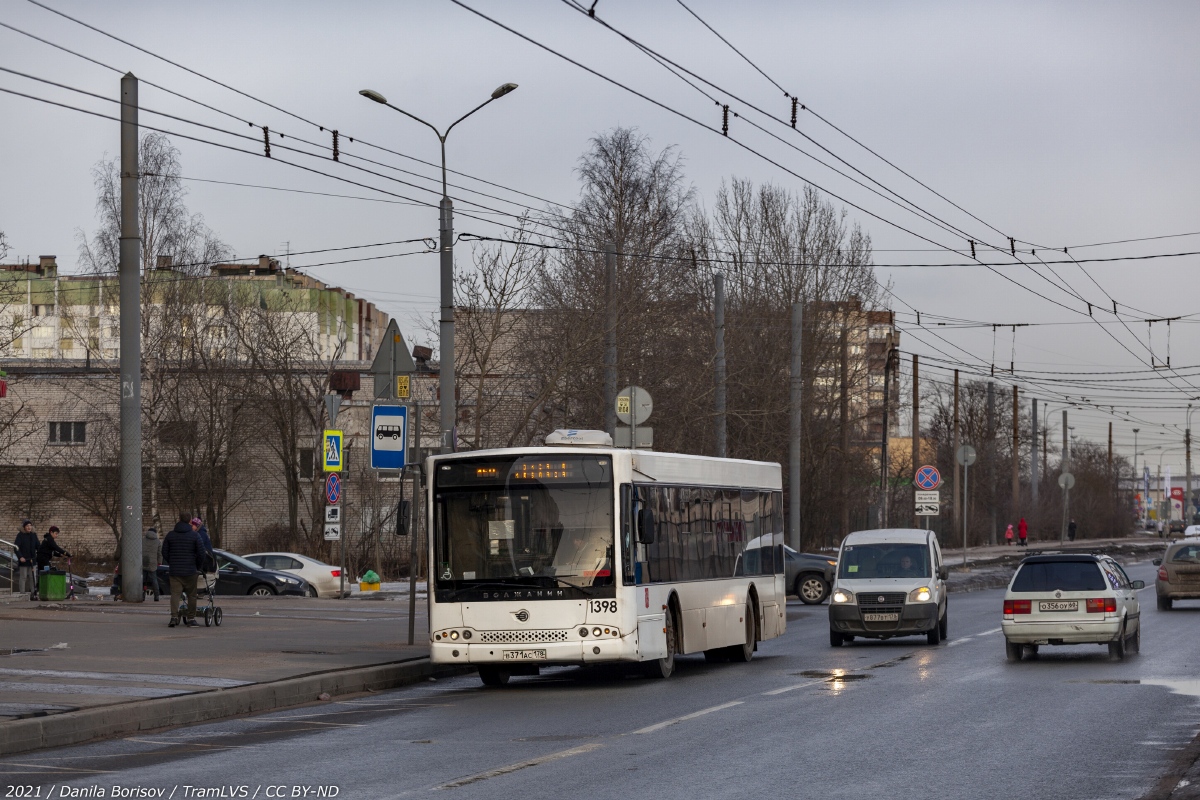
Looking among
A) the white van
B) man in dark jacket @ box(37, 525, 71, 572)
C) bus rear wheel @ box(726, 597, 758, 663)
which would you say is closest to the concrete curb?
bus rear wheel @ box(726, 597, 758, 663)

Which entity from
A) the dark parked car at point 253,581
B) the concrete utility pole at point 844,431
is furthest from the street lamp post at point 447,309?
the concrete utility pole at point 844,431

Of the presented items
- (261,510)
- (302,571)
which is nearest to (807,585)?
(302,571)

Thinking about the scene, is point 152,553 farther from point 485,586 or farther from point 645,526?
point 645,526

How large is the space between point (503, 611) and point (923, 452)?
85.4 meters

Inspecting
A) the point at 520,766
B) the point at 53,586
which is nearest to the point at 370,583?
the point at 53,586

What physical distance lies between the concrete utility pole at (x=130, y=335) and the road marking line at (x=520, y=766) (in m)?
18.0

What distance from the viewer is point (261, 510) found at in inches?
2544

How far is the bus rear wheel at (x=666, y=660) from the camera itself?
1902cm

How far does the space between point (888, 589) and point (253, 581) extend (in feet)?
59.7

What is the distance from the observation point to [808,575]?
37.8 meters

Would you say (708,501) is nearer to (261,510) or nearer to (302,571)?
(302,571)

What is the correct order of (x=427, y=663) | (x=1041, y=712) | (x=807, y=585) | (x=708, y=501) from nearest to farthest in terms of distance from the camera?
1. (x=1041, y=712)
2. (x=427, y=663)
3. (x=708, y=501)
4. (x=807, y=585)

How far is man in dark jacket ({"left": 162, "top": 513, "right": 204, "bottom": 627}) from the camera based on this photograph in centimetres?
2422

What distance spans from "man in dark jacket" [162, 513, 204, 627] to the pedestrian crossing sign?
6835 millimetres
